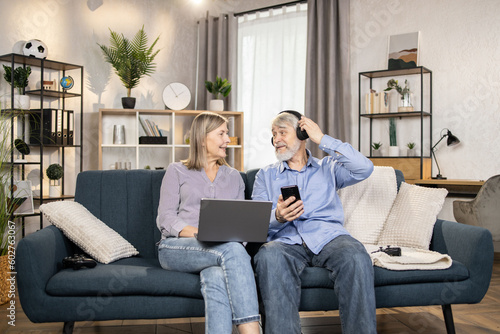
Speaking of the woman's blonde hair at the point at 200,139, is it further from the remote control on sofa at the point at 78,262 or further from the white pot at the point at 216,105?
the white pot at the point at 216,105

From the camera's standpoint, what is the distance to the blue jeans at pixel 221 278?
1.84m

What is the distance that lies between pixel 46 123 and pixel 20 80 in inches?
16.8

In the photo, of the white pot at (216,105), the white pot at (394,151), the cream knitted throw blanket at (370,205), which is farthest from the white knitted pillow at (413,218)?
the white pot at (216,105)

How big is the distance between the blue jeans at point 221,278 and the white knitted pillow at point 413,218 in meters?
0.95

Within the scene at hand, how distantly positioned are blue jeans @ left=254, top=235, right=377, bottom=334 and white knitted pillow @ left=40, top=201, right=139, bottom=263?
0.74 m

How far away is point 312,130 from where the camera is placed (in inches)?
92.2

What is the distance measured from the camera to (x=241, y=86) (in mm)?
5441

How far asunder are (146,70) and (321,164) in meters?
3.04

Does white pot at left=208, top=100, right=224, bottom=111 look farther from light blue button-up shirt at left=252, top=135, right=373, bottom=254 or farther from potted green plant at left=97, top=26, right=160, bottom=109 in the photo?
light blue button-up shirt at left=252, top=135, right=373, bottom=254

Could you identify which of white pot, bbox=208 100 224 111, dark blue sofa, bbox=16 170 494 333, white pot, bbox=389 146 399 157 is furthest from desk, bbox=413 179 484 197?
white pot, bbox=208 100 224 111

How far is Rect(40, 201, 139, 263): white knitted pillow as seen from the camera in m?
2.28

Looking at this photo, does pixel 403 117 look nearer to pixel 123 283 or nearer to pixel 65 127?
pixel 65 127

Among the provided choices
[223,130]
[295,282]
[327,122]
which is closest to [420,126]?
[327,122]

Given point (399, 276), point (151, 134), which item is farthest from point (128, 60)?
point (399, 276)
